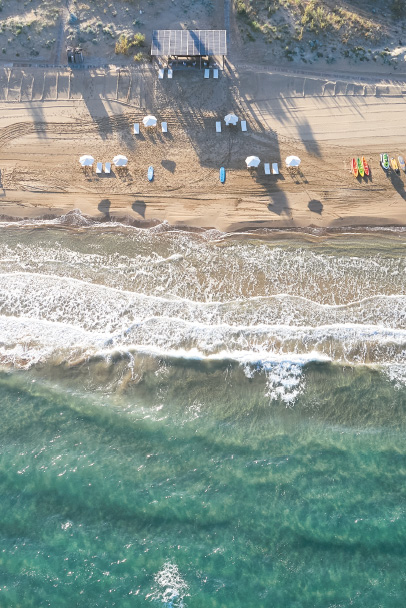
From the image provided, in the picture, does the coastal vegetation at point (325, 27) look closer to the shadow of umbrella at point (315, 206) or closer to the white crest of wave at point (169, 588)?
the shadow of umbrella at point (315, 206)

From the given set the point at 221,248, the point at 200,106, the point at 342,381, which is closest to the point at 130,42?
the point at 200,106

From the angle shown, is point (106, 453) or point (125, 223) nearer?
point (106, 453)

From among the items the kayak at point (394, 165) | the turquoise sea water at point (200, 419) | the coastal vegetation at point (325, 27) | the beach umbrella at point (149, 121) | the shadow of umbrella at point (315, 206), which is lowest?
the turquoise sea water at point (200, 419)

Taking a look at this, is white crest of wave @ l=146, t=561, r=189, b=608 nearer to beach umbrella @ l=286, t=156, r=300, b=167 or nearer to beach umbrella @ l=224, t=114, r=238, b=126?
beach umbrella @ l=286, t=156, r=300, b=167

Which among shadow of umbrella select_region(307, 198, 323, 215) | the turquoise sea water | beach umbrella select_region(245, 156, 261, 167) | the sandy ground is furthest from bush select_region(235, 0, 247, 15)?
the turquoise sea water

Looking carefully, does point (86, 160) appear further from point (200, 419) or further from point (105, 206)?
point (200, 419)

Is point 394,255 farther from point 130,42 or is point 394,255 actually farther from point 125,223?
point 130,42

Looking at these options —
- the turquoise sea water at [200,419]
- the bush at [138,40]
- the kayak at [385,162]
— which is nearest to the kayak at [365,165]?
the kayak at [385,162]
